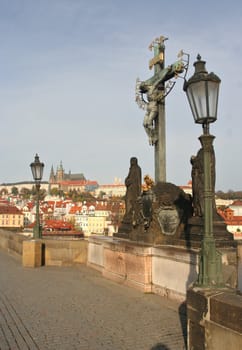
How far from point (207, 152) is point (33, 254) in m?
10.5

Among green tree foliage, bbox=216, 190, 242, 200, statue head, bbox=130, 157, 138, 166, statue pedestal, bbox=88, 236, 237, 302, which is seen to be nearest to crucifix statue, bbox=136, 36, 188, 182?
statue head, bbox=130, 157, 138, 166

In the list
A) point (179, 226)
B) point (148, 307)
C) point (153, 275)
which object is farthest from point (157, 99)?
point (148, 307)

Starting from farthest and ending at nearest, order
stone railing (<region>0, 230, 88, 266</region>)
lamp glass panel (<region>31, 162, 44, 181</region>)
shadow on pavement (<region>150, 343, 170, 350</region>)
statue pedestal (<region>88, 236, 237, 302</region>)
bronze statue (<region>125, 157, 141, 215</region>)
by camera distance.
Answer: lamp glass panel (<region>31, 162, 44, 181</region>)
stone railing (<region>0, 230, 88, 266</region>)
bronze statue (<region>125, 157, 141, 215</region>)
statue pedestal (<region>88, 236, 237, 302</region>)
shadow on pavement (<region>150, 343, 170, 350</region>)

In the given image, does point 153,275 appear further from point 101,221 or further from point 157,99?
point 101,221

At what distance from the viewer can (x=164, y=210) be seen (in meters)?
10.2

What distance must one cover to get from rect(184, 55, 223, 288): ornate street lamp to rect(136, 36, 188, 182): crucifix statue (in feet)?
27.0

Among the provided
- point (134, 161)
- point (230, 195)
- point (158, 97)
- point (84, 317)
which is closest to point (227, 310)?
point (84, 317)

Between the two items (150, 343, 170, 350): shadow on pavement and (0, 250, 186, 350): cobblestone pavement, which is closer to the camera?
(150, 343, 170, 350): shadow on pavement

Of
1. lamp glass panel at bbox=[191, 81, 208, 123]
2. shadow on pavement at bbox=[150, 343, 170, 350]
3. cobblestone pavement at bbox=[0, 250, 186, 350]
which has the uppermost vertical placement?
lamp glass panel at bbox=[191, 81, 208, 123]

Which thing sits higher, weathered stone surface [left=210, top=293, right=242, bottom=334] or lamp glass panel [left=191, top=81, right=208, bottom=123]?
lamp glass panel [left=191, top=81, right=208, bottom=123]

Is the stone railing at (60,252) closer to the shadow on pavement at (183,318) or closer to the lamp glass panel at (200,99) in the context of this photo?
the shadow on pavement at (183,318)

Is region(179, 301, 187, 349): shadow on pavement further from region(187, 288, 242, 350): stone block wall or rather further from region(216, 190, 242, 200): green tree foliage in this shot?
region(216, 190, 242, 200): green tree foliage

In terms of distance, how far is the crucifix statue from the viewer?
13625 millimetres

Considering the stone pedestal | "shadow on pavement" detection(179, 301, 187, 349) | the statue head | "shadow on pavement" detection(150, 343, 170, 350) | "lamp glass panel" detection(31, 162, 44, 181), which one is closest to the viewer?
"shadow on pavement" detection(150, 343, 170, 350)
